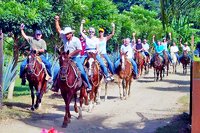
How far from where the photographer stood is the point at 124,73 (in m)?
17.4

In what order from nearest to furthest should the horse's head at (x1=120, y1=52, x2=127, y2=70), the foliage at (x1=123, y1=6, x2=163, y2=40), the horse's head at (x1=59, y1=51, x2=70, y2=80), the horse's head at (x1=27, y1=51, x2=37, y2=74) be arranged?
1. the horse's head at (x1=59, y1=51, x2=70, y2=80)
2. the horse's head at (x1=27, y1=51, x2=37, y2=74)
3. the horse's head at (x1=120, y1=52, x2=127, y2=70)
4. the foliage at (x1=123, y1=6, x2=163, y2=40)

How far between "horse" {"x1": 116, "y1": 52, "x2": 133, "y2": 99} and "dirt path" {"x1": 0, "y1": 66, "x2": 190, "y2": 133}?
1.16 ft

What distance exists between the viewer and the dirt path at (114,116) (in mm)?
11453

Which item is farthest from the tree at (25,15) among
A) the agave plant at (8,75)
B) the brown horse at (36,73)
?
the brown horse at (36,73)

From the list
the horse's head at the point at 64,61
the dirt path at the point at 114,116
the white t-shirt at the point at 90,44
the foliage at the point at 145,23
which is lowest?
the dirt path at the point at 114,116

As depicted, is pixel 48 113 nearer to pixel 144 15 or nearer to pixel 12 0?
pixel 12 0

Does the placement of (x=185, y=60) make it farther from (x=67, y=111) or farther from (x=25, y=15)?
(x=67, y=111)

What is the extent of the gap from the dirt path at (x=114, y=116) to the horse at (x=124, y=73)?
0.35 m

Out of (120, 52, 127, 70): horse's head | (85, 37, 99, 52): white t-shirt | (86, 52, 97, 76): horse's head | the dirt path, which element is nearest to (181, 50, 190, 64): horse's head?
the dirt path

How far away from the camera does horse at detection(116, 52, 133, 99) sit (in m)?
17.2

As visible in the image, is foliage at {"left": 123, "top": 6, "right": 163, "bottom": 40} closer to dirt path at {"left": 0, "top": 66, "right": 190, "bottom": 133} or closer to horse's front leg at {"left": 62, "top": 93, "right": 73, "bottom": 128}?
dirt path at {"left": 0, "top": 66, "right": 190, "bottom": 133}

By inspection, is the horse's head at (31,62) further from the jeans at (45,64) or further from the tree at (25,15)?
the tree at (25,15)

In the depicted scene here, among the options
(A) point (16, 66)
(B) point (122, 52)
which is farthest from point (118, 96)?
(A) point (16, 66)

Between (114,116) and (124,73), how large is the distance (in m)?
4.38
